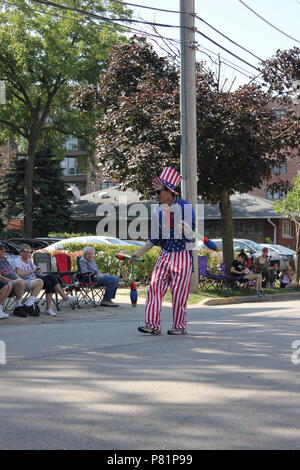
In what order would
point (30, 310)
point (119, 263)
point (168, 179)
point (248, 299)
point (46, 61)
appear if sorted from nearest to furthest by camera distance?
point (168, 179) → point (30, 310) → point (248, 299) → point (119, 263) → point (46, 61)

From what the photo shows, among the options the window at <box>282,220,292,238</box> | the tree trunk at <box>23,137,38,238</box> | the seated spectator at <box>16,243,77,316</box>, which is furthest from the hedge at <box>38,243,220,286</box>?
the window at <box>282,220,292,238</box>

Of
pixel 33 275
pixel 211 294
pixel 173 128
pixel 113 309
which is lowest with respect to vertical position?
pixel 211 294

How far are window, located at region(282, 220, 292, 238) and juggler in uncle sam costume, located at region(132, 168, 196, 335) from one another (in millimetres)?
45153

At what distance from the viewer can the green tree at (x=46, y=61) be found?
42875 millimetres

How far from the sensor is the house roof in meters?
50.9

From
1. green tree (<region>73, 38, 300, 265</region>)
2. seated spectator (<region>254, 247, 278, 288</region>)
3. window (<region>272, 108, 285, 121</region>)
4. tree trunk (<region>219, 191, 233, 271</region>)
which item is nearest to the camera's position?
green tree (<region>73, 38, 300, 265</region>)

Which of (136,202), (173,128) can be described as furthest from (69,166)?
(173,128)

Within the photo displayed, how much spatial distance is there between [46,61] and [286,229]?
22169mm

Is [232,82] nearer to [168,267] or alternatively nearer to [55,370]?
[168,267]

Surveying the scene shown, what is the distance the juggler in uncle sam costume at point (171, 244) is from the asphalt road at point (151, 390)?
0.55 meters

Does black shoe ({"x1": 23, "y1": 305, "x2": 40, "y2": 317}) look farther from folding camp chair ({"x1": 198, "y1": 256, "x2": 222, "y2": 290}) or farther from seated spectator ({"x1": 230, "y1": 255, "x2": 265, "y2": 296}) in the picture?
seated spectator ({"x1": 230, "y1": 255, "x2": 265, "y2": 296})

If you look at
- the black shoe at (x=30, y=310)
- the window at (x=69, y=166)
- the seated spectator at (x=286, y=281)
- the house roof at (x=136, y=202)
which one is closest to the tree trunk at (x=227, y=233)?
the seated spectator at (x=286, y=281)

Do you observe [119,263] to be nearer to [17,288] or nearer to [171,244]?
[17,288]

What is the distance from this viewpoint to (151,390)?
641 centimetres
